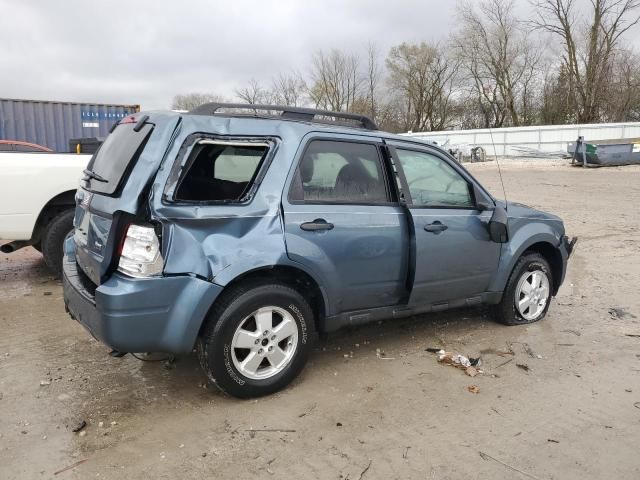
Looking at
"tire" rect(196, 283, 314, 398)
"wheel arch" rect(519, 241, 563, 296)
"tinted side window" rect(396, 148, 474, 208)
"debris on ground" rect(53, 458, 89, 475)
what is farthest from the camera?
"wheel arch" rect(519, 241, 563, 296)

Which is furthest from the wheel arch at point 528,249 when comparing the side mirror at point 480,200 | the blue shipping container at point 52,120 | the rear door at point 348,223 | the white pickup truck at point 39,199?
the blue shipping container at point 52,120

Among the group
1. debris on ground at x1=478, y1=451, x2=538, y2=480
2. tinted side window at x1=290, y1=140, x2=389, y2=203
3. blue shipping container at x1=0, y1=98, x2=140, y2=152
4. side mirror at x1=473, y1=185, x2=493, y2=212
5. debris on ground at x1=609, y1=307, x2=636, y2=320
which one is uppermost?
blue shipping container at x1=0, y1=98, x2=140, y2=152

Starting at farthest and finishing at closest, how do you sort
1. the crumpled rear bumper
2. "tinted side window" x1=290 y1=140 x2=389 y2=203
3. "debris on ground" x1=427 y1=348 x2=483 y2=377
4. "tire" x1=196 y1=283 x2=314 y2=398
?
"debris on ground" x1=427 y1=348 x2=483 y2=377
"tinted side window" x1=290 y1=140 x2=389 y2=203
"tire" x1=196 y1=283 x2=314 y2=398
the crumpled rear bumper

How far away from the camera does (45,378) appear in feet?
12.2

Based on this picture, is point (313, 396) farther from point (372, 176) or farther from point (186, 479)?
point (372, 176)

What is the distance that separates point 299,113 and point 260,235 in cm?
105

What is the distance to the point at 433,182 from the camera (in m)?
4.28

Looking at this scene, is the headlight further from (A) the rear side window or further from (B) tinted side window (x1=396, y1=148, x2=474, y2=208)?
(B) tinted side window (x1=396, y1=148, x2=474, y2=208)

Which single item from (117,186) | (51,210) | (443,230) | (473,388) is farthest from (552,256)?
(51,210)

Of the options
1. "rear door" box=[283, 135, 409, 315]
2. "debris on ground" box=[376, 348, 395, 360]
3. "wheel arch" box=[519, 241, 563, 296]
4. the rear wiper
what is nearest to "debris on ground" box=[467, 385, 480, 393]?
"debris on ground" box=[376, 348, 395, 360]

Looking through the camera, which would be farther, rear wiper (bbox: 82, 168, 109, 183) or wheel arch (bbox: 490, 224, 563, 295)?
wheel arch (bbox: 490, 224, 563, 295)

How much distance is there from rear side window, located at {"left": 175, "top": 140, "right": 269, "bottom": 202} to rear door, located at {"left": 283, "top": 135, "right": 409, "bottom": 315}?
29cm

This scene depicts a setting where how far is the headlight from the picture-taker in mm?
2996

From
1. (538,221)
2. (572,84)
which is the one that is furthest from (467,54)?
(538,221)
